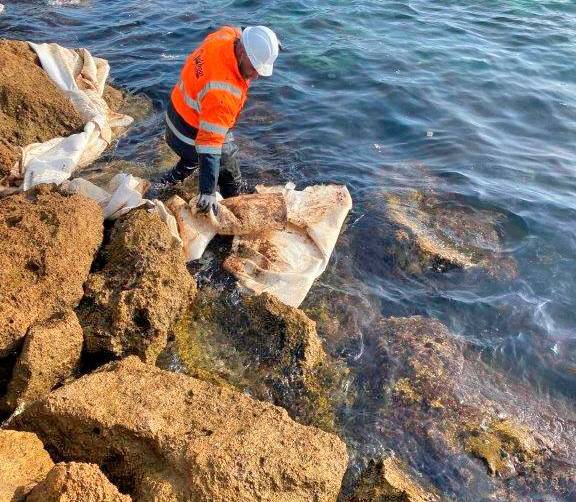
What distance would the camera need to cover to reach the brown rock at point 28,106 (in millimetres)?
5953

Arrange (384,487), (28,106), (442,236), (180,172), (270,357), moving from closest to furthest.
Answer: (384,487)
(270,357)
(180,172)
(442,236)
(28,106)

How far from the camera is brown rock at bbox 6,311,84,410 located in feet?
10.5

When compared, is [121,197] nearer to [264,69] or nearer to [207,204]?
[207,204]

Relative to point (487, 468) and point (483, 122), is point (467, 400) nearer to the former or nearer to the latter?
point (487, 468)

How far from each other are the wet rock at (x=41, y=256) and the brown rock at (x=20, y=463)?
85 centimetres

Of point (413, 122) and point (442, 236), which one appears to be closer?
point (442, 236)

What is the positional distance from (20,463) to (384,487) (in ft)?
6.56

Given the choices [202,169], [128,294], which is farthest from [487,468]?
[202,169]

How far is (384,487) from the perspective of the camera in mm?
3104

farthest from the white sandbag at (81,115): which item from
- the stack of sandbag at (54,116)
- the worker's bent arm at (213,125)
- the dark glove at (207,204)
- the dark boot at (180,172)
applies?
the worker's bent arm at (213,125)

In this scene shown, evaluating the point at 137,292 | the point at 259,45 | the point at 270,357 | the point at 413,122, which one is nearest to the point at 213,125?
the point at 259,45

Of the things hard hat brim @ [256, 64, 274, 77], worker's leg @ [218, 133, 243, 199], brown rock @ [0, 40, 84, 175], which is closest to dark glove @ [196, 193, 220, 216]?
worker's leg @ [218, 133, 243, 199]

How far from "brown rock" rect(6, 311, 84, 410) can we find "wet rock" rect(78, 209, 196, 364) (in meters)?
0.24

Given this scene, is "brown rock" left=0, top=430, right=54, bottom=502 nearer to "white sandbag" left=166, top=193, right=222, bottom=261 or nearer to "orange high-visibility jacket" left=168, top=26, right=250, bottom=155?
"white sandbag" left=166, top=193, right=222, bottom=261
